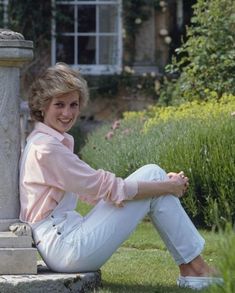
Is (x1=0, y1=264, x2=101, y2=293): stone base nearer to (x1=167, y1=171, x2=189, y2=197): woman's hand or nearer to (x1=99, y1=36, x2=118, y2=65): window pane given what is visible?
(x1=167, y1=171, x2=189, y2=197): woman's hand

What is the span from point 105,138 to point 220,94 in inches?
50.9

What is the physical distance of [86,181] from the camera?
4.90 meters

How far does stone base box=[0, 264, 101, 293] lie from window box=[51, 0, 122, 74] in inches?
413

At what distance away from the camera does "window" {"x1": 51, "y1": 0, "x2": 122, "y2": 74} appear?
15.3 m

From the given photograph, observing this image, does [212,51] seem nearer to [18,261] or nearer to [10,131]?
[10,131]

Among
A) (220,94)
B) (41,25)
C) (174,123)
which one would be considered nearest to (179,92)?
(220,94)

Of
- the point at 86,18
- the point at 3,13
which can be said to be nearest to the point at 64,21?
the point at 86,18

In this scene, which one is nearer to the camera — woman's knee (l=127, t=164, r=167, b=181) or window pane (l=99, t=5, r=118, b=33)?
woman's knee (l=127, t=164, r=167, b=181)

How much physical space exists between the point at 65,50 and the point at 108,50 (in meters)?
0.65

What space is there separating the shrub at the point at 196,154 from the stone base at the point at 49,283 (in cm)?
251

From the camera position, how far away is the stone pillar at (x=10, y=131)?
4.98m

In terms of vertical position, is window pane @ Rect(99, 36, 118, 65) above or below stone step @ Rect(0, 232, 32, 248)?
below

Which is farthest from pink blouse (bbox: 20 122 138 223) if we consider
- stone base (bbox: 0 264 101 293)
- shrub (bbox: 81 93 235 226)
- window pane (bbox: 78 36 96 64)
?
window pane (bbox: 78 36 96 64)

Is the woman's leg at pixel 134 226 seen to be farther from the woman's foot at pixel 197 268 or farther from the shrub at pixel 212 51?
the shrub at pixel 212 51
